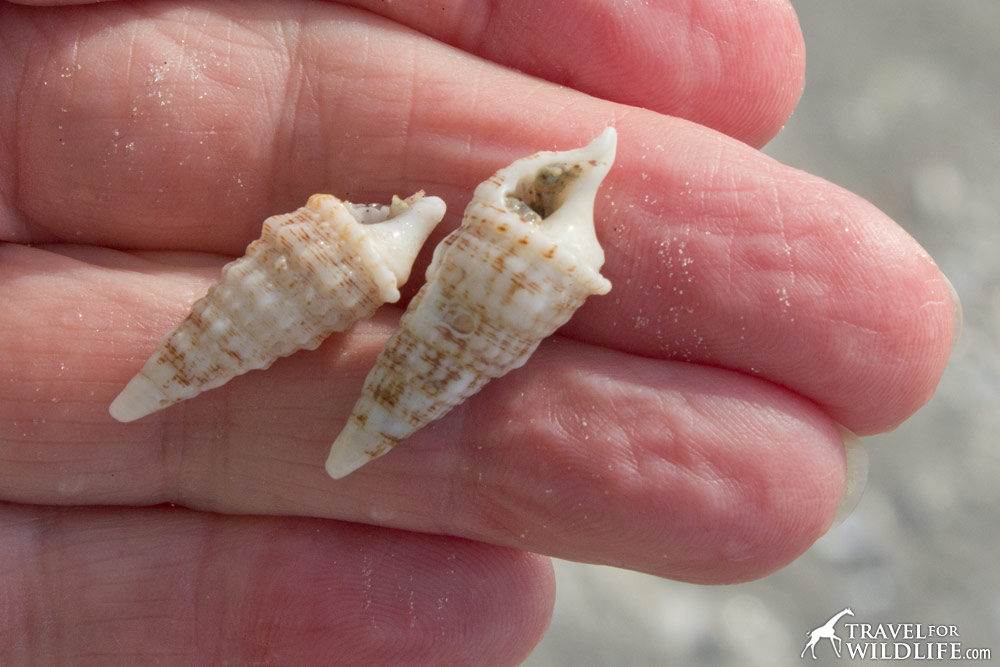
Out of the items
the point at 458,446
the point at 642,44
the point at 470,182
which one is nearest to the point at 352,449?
the point at 458,446

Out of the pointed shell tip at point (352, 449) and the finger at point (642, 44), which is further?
the finger at point (642, 44)

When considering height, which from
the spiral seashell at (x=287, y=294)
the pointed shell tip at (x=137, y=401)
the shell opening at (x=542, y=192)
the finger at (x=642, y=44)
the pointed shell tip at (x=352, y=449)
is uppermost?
the finger at (x=642, y=44)

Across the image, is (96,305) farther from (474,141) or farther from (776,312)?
(776,312)

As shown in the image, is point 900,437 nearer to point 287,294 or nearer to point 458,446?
point 458,446

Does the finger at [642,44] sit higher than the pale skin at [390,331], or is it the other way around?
the finger at [642,44]

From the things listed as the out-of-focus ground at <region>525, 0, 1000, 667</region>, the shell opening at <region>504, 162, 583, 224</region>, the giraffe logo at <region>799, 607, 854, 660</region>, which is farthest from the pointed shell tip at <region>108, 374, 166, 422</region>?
the giraffe logo at <region>799, 607, 854, 660</region>

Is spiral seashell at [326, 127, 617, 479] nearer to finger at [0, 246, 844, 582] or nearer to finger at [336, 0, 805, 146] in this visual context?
finger at [0, 246, 844, 582]

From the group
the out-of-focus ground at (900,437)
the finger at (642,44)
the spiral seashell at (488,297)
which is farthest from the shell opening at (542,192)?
the out-of-focus ground at (900,437)

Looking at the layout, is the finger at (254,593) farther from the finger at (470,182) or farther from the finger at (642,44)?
the finger at (642,44)
